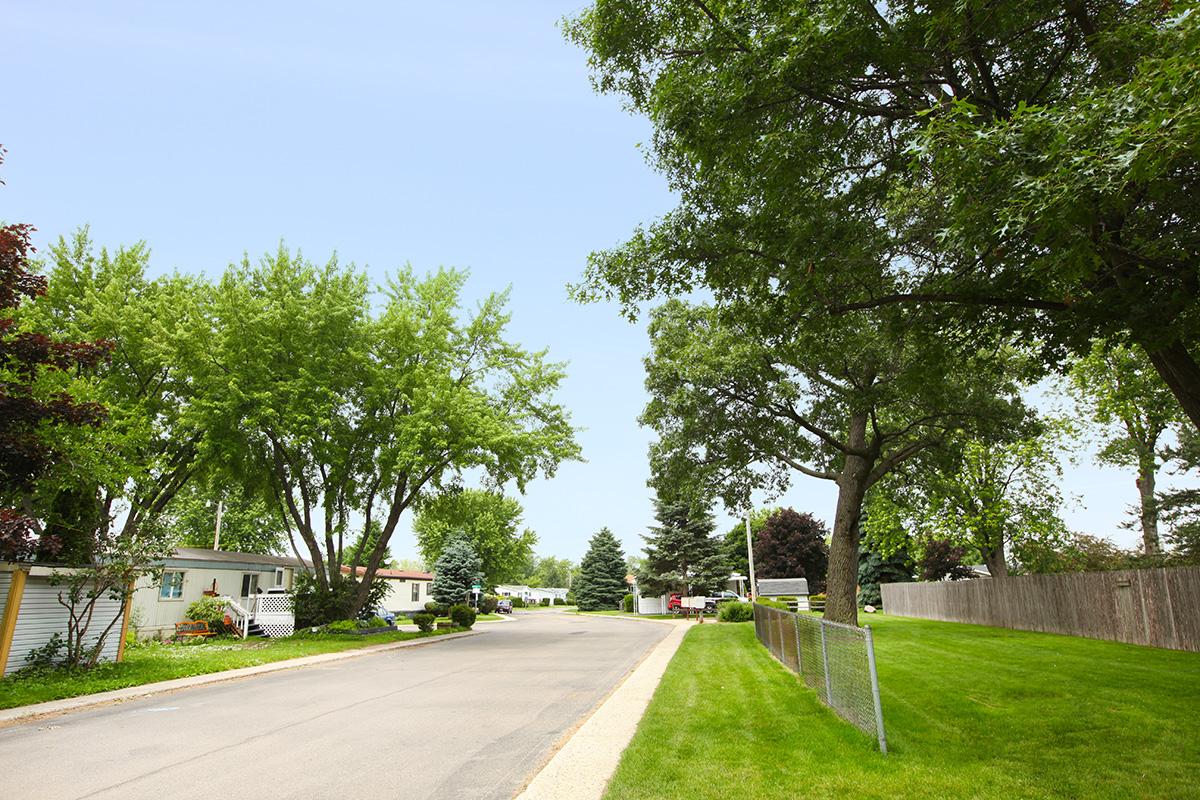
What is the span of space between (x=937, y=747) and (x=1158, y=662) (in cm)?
982

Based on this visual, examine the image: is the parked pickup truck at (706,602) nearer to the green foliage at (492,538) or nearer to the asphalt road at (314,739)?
the green foliage at (492,538)

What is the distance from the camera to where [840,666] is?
8477 mm

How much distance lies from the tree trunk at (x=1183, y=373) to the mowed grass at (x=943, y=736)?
11.6 feet

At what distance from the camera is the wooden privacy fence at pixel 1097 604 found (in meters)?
15.3

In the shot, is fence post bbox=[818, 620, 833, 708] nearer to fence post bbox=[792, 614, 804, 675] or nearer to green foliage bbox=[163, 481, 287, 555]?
fence post bbox=[792, 614, 804, 675]

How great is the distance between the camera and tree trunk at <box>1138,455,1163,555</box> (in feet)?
90.5

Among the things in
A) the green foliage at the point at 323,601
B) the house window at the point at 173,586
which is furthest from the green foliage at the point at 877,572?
the house window at the point at 173,586

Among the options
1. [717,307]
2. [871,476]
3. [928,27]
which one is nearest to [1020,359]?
[871,476]

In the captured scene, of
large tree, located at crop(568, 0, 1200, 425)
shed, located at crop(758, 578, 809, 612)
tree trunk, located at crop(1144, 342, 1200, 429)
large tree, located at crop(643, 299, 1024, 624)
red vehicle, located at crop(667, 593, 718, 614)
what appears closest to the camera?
large tree, located at crop(568, 0, 1200, 425)

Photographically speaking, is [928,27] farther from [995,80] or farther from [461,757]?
[461,757]

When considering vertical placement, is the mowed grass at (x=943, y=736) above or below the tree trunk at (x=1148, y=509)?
below

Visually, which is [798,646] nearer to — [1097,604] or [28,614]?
[1097,604]

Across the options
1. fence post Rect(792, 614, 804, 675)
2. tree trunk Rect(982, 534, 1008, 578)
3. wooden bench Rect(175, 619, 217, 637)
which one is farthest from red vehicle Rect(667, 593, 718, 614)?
fence post Rect(792, 614, 804, 675)

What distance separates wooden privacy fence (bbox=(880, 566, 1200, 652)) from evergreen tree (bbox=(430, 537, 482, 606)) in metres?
36.8
